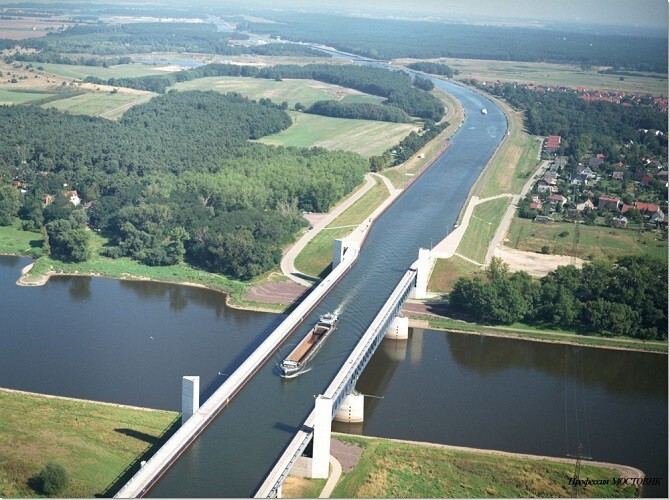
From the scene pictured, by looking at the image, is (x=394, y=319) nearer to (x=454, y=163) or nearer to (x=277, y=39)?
(x=454, y=163)

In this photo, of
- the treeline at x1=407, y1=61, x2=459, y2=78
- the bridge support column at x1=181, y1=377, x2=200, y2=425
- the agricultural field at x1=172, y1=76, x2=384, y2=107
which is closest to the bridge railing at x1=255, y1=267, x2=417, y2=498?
the bridge support column at x1=181, y1=377, x2=200, y2=425

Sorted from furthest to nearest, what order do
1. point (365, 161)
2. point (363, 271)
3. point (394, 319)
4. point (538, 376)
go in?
point (365, 161) → point (363, 271) → point (394, 319) → point (538, 376)

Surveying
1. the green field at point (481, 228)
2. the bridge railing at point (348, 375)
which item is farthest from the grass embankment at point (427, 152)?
the bridge railing at point (348, 375)

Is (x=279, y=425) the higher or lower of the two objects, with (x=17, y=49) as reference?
lower

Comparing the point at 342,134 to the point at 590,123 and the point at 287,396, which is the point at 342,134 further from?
the point at 287,396

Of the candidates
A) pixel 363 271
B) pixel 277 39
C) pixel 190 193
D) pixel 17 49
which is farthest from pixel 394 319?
pixel 277 39

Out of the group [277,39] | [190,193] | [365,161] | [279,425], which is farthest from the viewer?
[277,39]
